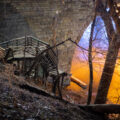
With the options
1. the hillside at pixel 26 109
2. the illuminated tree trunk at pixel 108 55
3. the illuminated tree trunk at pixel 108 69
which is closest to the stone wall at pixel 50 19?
the illuminated tree trunk at pixel 108 55

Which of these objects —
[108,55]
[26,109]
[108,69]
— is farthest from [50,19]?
[26,109]

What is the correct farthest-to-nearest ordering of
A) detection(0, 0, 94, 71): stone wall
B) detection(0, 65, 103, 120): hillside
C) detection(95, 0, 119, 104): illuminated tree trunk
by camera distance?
1. detection(0, 0, 94, 71): stone wall
2. detection(95, 0, 119, 104): illuminated tree trunk
3. detection(0, 65, 103, 120): hillside

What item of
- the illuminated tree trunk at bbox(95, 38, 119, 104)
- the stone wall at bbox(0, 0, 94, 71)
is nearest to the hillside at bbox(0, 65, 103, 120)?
the illuminated tree trunk at bbox(95, 38, 119, 104)

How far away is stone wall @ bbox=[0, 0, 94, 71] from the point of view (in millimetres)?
12078

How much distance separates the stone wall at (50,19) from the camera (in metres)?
12.1

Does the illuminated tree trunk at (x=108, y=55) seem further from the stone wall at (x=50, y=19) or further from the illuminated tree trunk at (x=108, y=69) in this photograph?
the stone wall at (x=50, y=19)

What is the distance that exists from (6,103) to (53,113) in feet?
4.66

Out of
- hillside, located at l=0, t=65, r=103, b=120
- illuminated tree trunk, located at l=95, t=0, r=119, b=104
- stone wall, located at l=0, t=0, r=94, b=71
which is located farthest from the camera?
stone wall, located at l=0, t=0, r=94, b=71

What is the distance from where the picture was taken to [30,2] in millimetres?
12172

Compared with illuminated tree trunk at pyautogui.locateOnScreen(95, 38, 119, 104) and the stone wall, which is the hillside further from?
the stone wall

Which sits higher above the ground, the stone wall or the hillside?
the stone wall

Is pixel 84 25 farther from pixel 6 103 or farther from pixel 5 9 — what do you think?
pixel 6 103

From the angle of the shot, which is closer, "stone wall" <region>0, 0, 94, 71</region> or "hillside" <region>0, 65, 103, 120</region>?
"hillside" <region>0, 65, 103, 120</region>

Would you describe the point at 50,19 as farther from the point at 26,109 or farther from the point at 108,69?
the point at 26,109
